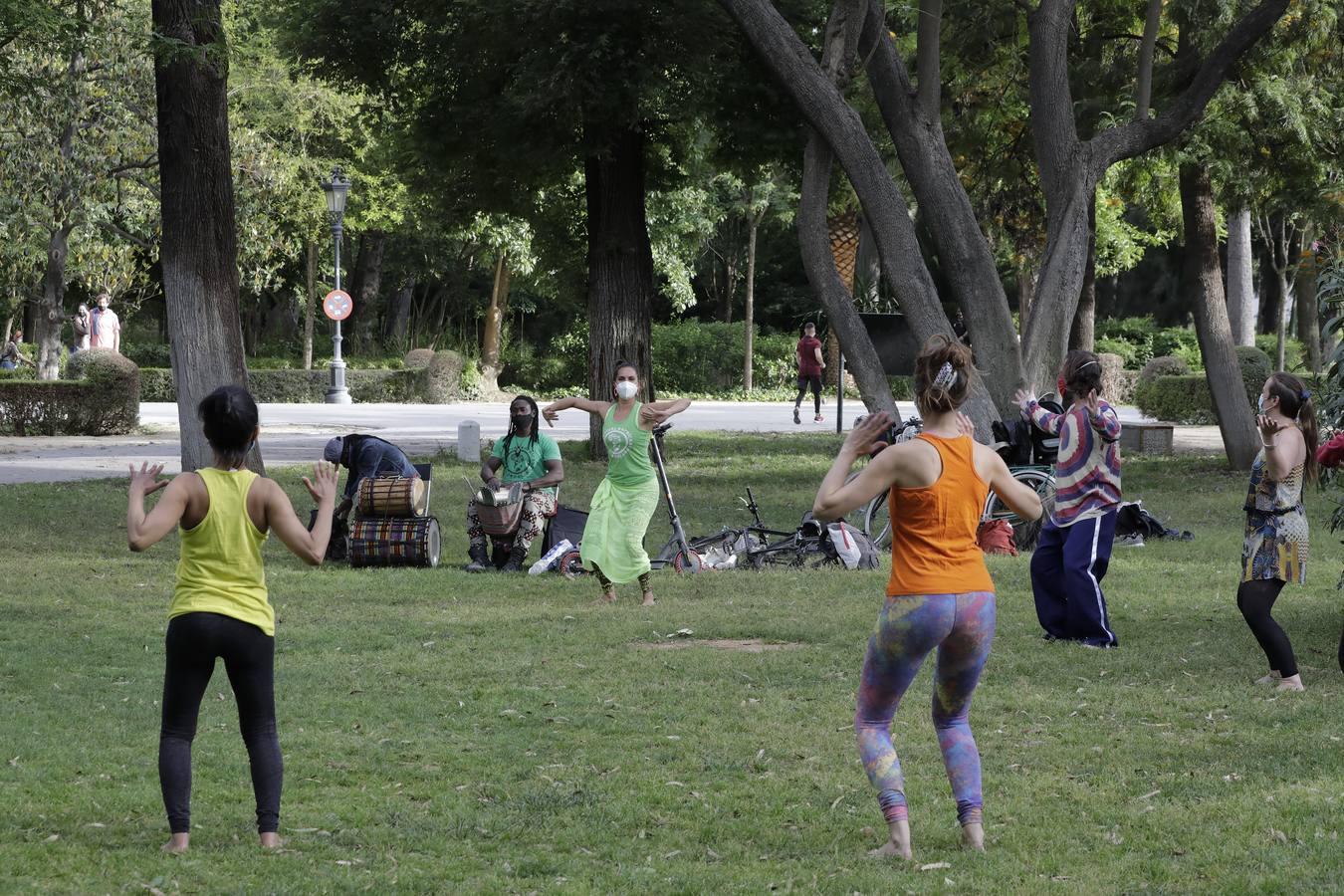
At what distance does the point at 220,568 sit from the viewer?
5223 mm

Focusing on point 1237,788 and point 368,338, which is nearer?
point 1237,788

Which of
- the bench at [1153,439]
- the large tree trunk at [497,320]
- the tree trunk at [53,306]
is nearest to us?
the bench at [1153,439]

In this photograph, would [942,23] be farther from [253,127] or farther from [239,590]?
[253,127]

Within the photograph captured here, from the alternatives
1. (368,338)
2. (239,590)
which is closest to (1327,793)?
(239,590)

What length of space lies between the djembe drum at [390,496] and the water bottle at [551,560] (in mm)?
1115

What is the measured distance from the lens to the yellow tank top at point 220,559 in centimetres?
521

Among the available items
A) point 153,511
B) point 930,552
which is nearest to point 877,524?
point 930,552

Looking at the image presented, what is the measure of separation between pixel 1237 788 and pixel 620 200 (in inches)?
630

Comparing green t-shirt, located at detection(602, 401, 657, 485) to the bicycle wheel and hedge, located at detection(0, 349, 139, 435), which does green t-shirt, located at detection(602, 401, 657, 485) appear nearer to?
the bicycle wheel

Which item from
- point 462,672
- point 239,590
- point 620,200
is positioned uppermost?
point 620,200

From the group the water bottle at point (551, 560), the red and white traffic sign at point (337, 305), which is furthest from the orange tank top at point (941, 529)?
the red and white traffic sign at point (337, 305)

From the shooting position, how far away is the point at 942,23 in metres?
20.8

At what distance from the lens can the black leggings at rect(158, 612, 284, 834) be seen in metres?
5.20

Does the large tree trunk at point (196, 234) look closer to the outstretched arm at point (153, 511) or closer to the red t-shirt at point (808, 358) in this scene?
the outstretched arm at point (153, 511)
